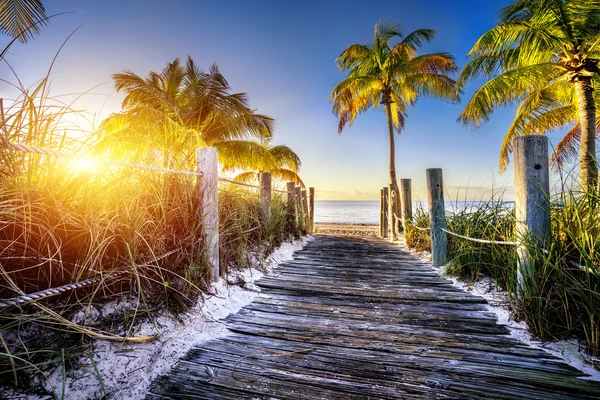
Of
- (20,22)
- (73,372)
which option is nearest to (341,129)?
(20,22)

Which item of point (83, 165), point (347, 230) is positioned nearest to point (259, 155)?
point (347, 230)

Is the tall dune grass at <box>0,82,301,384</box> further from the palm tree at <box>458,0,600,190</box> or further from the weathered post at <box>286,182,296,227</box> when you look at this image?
the palm tree at <box>458,0,600,190</box>

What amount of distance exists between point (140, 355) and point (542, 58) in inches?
415

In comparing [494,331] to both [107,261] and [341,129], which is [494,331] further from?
[341,129]

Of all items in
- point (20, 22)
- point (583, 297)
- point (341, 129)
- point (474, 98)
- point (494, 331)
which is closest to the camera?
point (583, 297)

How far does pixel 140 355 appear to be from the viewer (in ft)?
4.85

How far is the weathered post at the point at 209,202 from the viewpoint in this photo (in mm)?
2408

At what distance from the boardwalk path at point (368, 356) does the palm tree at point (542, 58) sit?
18.3ft

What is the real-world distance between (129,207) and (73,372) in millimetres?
961

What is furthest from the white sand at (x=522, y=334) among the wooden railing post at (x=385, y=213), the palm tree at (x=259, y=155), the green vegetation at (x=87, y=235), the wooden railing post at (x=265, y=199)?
the palm tree at (x=259, y=155)

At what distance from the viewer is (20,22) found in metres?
4.53

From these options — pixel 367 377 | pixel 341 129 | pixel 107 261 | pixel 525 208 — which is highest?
pixel 341 129

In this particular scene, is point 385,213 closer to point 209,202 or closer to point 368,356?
point 209,202

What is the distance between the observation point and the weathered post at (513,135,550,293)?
201 cm
